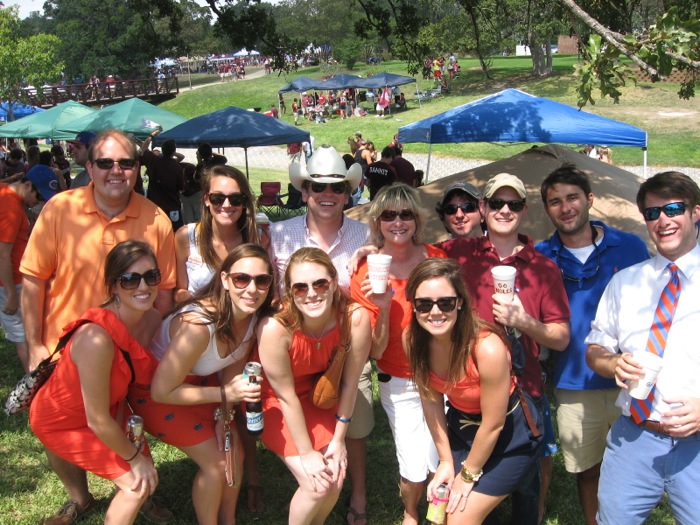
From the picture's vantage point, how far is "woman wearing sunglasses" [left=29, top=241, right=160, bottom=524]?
304cm

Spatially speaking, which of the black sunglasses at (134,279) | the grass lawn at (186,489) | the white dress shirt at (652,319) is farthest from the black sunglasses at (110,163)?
the white dress shirt at (652,319)

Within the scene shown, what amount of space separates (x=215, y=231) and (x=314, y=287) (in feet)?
2.93

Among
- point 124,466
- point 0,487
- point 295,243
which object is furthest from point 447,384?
point 0,487

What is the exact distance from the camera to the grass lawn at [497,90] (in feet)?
73.7

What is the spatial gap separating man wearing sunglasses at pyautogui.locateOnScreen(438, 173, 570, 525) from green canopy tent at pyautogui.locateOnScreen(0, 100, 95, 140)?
16354 mm

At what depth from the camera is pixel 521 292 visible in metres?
3.29

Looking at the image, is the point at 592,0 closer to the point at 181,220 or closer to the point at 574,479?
the point at 574,479

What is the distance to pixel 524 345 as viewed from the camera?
10.8ft

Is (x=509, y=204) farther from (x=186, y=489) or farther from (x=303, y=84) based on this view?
(x=303, y=84)

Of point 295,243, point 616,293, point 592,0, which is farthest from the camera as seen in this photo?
point 592,0

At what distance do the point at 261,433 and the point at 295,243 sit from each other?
1117mm

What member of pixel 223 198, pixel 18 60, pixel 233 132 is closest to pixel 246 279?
pixel 223 198

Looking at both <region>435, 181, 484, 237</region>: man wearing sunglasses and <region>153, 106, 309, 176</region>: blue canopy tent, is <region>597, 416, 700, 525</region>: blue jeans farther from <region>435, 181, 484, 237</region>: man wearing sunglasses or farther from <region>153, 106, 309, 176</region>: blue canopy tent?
<region>153, 106, 309, 176</region>: blue canopy tent

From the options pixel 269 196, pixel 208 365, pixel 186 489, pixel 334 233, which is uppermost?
pixel 334 233
